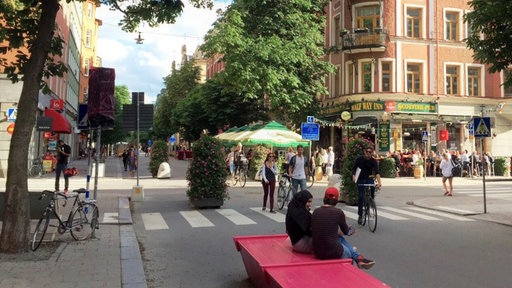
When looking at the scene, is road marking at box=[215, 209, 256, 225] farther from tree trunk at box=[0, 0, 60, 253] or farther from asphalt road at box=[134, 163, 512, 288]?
tree trunk at box=[0, 0, 60, 253]

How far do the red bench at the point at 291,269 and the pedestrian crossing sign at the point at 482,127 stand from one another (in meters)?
9.72

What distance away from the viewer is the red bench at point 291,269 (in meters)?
4.04

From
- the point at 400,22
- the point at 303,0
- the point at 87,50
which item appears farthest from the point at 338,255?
the point at 87,50

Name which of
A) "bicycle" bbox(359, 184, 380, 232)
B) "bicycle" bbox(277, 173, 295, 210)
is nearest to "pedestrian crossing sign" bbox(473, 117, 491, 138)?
"bicycle" bbox(359, 184, 380, 232)

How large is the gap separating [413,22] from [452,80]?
16.4 feet

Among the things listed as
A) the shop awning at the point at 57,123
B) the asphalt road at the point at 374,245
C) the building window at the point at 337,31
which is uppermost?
the building window at the point at 337,31

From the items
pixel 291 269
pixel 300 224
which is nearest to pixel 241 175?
pixel 300 224

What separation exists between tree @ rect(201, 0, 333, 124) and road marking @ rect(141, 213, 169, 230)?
49.5ft

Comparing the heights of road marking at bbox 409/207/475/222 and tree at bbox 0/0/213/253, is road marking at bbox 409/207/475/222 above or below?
below

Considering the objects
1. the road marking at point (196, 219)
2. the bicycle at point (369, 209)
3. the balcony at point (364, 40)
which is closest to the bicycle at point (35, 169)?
the road marking at point (196, 219)

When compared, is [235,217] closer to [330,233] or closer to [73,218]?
[73,218]

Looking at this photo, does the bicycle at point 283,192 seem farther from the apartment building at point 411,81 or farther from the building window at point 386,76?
the building window at point 386,76

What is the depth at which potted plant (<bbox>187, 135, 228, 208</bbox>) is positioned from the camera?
41.6 ft

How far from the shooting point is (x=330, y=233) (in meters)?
5.04
